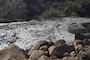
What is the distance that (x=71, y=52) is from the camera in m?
7.41

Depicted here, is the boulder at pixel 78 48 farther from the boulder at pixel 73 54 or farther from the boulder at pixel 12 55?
the boulder at pixel 12 55

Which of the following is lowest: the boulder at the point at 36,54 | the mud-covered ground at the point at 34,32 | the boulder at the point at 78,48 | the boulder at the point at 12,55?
the mud-covered ground at the point at 34,32

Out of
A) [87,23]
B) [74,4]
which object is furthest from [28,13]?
[87,23]

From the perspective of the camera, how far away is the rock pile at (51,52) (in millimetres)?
6660

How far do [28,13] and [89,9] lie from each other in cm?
742

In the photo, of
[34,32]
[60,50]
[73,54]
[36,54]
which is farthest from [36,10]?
[73,54]

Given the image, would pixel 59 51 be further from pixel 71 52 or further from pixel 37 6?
pixel 37 6

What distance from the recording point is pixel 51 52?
7.39 meters

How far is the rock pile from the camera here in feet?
21.9

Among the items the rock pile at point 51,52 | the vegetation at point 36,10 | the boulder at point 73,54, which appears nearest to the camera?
the rock pile at point 51,52

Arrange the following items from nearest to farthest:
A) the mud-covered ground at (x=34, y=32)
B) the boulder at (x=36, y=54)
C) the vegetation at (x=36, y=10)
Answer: the boulder at (x=36, y=54) → the mud-covered ground at (x=34, y=32) → the vegetation at (x=36, y=10)

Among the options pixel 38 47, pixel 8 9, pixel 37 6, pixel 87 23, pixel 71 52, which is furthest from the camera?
pixel 37 6

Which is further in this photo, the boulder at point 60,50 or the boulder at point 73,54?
the boulder at point 60,50

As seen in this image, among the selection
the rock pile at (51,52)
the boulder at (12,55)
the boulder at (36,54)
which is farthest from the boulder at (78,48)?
the boulder at (12,55)
